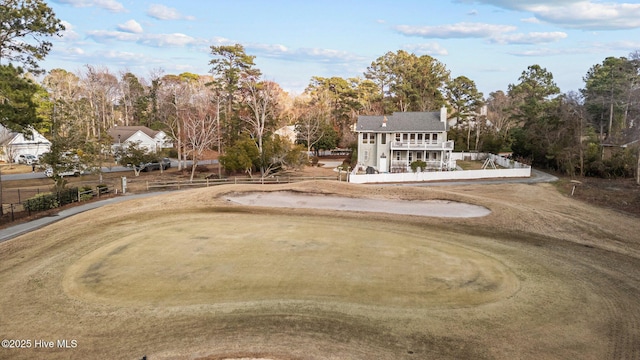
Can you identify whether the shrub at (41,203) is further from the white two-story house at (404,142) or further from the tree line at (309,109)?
the white two-story house at (404,142)

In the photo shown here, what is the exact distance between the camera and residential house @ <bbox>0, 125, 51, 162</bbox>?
5525cm

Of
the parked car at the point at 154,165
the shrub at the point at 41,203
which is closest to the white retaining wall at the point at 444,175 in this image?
the shrub at the point at 41,203

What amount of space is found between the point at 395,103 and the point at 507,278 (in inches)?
2389

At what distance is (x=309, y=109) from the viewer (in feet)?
222

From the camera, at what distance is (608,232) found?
21594 millimetres

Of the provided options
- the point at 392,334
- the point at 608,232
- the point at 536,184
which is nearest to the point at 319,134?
the point at 536,184

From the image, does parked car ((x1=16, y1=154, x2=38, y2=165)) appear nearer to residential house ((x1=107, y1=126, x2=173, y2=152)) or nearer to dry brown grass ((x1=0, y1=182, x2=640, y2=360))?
residential house ((x1=107, y1=126, x2=173, y2=152))

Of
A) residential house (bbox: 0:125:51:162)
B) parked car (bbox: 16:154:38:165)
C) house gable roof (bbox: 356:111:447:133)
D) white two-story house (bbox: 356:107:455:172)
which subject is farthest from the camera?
residential house (bbox: 0:125:51:162)

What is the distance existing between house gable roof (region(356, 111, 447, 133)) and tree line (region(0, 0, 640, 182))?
→ 9107mm

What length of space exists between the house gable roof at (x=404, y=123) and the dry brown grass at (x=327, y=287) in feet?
80.5

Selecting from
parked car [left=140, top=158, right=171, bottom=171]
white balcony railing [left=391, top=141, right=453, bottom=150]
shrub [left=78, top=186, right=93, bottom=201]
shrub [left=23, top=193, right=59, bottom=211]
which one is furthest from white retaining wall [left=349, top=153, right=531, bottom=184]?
parked car [left=140, top=158, right=171, bottom=171]

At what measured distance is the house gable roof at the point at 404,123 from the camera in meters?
47.6

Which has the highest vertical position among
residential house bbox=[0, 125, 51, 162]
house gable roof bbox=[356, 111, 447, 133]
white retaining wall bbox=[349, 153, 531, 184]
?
house gable roof bbox=[356, 111, 447, 133]

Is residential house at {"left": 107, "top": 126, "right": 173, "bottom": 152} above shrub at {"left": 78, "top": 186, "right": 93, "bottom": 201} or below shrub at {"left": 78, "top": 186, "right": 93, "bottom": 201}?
above
